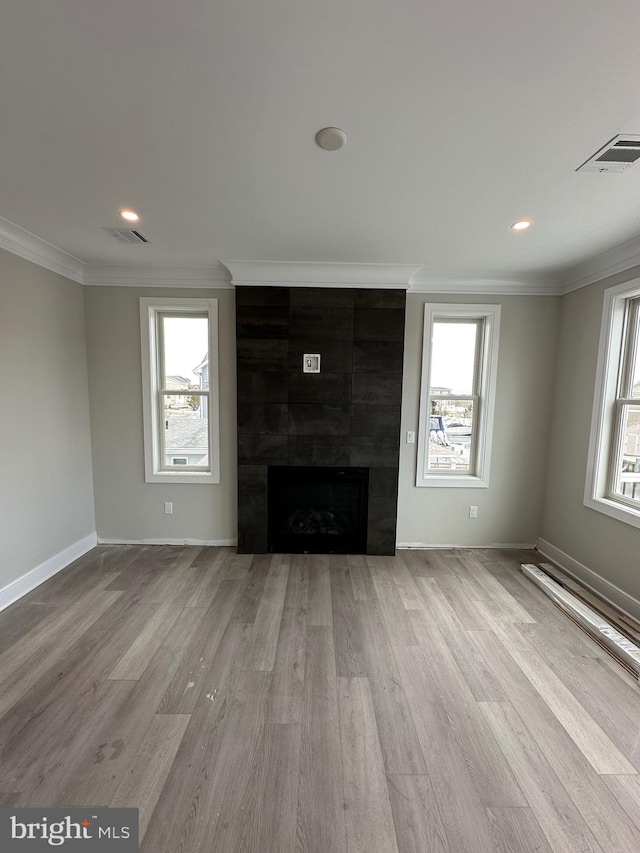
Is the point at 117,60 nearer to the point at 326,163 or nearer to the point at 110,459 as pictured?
the point at 326,163

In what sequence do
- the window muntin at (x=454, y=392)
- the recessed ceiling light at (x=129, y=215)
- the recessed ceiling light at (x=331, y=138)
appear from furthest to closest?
the window muntin at (x=454, y=392) < the recessed ceiling light at (x=129, y=215) < the recessed ceiling light at (x=331, y=138)

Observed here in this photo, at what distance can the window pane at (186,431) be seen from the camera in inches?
141

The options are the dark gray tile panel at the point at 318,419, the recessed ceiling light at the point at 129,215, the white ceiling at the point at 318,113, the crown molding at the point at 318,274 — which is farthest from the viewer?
the dark gray tile panel at the point at 318,419

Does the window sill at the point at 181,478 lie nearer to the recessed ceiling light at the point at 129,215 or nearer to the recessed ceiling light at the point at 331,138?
the recessed ceiling light at the point at 129,215

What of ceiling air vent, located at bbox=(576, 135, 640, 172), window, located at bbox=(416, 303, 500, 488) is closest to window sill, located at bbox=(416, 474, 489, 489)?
window, located at bbox=(416, 303, 500, 488)

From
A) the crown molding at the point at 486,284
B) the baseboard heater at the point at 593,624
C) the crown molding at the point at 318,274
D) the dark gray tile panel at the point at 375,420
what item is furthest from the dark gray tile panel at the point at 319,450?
the baseboard heater at the point at 593,624

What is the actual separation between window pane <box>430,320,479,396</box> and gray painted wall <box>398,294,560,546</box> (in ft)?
0.74

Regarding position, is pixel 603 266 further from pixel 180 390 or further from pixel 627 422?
pixel 180 390

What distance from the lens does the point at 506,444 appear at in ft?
11.7

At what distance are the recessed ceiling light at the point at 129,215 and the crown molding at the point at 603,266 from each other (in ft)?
11.5

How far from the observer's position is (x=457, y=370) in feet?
11.7

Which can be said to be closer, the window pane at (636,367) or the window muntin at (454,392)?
the window pane at (636,367)

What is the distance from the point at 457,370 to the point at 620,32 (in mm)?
2637

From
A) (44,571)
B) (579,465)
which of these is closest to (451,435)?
(579,465)
